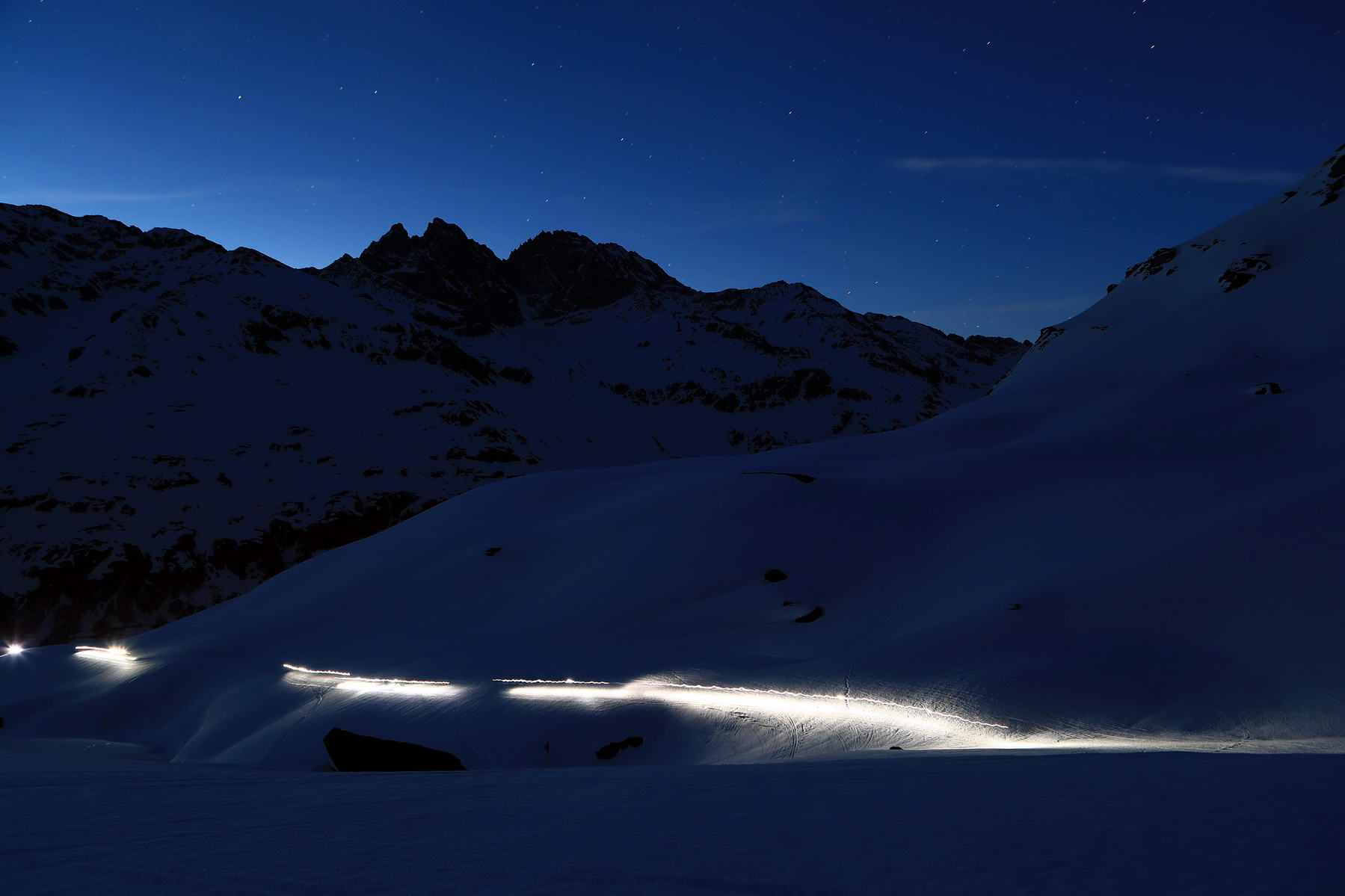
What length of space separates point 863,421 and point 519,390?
8746cm

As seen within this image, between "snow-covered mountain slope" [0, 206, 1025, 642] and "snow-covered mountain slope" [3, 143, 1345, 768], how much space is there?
78507 mm

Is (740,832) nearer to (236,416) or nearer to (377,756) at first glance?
(377,756)

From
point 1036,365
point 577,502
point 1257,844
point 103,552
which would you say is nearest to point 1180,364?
point 1036,365

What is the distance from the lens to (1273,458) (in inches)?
599

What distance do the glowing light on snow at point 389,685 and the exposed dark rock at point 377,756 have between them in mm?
3511

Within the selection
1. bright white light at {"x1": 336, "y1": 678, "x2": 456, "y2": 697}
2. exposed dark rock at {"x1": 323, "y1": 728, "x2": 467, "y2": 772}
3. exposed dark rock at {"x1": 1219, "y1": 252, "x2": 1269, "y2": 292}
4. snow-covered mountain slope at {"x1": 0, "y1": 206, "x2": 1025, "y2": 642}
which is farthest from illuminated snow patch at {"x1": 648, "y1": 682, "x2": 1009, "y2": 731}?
snow-covered mountain slope at {"x1": 0, "y1": 206, "x2": 1025, "y2": 642}

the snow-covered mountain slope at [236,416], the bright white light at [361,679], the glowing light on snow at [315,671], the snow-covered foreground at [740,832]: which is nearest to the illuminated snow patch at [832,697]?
the snow-covered foreground at [740,832]

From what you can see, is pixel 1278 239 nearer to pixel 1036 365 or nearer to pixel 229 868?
pixel 1036 365

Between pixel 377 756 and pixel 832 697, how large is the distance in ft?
20.1

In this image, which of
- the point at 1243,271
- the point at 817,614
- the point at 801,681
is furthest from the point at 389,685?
the point at 1243,271

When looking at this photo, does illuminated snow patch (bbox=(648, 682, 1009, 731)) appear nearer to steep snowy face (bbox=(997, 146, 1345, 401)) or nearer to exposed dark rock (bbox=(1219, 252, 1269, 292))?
steep snowy face (bbox=(997, 146, 1345, 401))

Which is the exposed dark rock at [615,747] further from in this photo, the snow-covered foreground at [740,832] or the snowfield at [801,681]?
the snow-covered foreground at [740,832]

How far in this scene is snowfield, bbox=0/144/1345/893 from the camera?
132 inches

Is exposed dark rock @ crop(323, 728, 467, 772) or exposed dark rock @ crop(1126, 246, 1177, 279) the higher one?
exposed dark rock @ crop(1126, 246, 1177, 279)
